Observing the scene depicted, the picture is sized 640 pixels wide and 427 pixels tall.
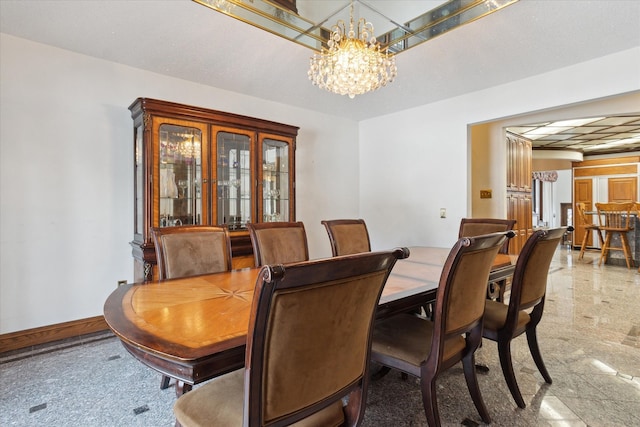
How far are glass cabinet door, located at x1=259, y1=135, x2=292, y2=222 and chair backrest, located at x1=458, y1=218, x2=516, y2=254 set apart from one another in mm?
1866

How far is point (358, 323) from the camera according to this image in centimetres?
100

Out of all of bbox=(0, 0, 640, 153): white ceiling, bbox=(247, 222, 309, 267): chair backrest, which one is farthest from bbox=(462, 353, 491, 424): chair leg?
bbox=(0, 0, 640, 153): white ceiling

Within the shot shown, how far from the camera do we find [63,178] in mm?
2750

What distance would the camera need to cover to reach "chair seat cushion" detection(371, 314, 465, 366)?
4.94 ft

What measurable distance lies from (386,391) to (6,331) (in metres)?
2.89

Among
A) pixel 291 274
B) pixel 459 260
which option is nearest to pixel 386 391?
pixel 459 260

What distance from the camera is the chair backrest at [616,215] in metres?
5.53

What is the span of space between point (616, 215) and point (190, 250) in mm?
7100

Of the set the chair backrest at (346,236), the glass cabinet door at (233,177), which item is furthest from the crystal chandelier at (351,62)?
the glass cabinet door at (233,177)

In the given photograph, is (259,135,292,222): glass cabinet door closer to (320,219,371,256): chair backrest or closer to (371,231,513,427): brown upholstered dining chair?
(320,219,371,256): chair backrest

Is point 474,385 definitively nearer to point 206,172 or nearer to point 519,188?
point 206,172

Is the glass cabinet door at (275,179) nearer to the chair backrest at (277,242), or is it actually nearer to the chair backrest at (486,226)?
the chair backrest at (277,242)

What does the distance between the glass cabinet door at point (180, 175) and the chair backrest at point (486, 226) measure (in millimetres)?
2510

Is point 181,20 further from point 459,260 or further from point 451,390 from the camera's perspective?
point 451,390
